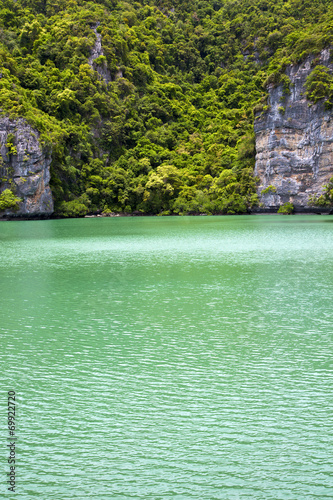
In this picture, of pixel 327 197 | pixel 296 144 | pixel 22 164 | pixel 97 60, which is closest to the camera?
pixel 327 197

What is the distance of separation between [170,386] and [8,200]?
51481 mm

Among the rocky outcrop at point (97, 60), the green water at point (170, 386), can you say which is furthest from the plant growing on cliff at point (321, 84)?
the green water at point (170, 386)

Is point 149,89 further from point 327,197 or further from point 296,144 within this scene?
point 327,197

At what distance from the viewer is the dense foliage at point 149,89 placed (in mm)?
69375

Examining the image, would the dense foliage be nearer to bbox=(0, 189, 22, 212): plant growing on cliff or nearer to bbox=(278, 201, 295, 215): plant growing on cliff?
bbox=(278, 201, 295, 215): plant growing on cliff

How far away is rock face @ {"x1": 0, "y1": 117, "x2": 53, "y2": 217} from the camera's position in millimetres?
57469

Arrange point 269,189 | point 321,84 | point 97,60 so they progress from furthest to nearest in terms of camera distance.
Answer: point 97,60 → point 269,189 → point 321,84

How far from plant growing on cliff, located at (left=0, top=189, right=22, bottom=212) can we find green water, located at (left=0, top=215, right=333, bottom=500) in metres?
41.2

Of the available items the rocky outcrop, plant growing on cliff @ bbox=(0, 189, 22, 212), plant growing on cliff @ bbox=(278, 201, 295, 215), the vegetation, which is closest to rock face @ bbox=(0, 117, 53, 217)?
plant growing on cliff @ bbox=(0, 189, 22, 212)

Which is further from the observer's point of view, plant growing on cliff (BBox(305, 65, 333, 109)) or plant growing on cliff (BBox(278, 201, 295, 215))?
plant growing on cliff (BBox(278, 201, 295, 215))

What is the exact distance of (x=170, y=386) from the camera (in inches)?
286

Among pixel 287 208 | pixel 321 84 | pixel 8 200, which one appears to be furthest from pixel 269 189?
pixel 8 200

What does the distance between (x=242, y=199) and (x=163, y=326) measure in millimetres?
57464

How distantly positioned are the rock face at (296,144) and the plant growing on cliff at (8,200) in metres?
32.6
